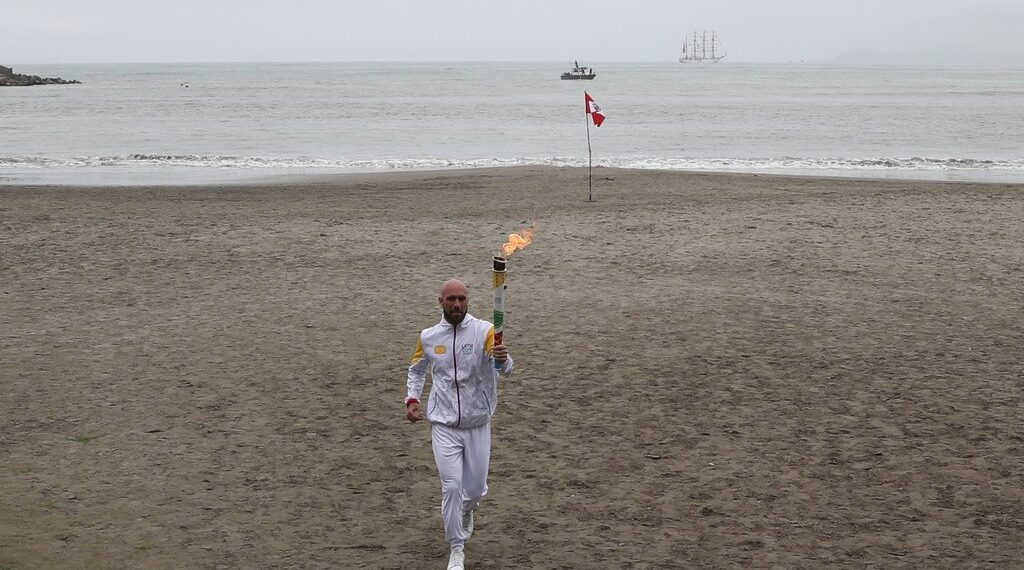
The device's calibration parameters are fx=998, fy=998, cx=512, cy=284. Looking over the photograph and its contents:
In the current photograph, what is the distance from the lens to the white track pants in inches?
201

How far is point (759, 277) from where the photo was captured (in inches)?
509

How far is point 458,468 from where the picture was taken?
5.12 meters

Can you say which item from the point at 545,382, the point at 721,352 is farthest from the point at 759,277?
the point at 545,382

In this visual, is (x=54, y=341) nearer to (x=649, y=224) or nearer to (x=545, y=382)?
(x=545, y=382)

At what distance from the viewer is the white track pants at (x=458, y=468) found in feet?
16.7

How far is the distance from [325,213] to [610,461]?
40.4ft

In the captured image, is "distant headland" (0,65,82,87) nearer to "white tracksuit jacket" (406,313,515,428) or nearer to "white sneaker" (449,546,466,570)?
"white tracksuit jacket" (406,313,515,428)

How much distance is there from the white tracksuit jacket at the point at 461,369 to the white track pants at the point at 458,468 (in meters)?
0.06

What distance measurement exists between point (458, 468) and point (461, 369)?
1.66 ft

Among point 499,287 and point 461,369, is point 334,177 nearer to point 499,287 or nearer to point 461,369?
point 461,369

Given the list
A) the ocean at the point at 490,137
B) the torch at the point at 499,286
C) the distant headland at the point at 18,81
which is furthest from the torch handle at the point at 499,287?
the distant headland at the point at 18,81

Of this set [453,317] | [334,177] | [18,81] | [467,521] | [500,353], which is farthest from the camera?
[18,81]

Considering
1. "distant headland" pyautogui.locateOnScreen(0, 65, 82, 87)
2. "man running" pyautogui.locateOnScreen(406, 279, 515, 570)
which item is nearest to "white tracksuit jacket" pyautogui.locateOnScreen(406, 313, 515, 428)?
"man running" pyautogui.locateOnScreen(406, 279, 515, 570)

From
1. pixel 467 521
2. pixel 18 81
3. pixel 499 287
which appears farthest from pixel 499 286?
pixel 18 81
